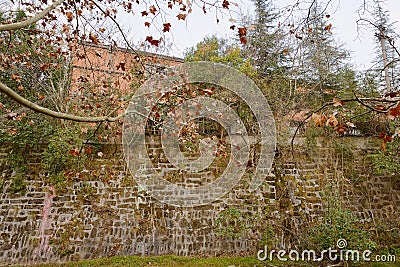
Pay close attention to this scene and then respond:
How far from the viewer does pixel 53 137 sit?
6215 mm

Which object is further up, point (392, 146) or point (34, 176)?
point (392, 146)

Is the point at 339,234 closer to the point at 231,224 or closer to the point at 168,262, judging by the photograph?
the point at 231,224

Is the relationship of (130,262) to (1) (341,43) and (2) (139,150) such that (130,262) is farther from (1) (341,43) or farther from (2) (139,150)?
(1) (341,43)

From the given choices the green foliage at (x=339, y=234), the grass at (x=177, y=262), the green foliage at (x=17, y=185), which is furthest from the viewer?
the green foliage at (x=17, y=185)

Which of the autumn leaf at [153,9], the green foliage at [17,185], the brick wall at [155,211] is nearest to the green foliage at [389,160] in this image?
the brick wall at [155,211]

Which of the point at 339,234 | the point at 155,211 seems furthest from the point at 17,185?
the point at 339,234

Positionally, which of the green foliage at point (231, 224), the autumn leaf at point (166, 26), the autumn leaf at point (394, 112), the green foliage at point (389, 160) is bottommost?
the green foliage at point (231, 224)

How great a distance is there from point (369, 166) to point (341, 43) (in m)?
3.79

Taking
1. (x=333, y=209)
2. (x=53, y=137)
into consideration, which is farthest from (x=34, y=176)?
(x=333, y=209)

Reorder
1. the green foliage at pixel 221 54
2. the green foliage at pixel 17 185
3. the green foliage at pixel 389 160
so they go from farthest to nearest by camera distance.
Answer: the green foliage at pixel 221 54 < the green foliage at pixel 17 185 < the green foliage at pixel 389 160

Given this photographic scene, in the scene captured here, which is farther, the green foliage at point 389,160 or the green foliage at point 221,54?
the green foliage at point 221,54

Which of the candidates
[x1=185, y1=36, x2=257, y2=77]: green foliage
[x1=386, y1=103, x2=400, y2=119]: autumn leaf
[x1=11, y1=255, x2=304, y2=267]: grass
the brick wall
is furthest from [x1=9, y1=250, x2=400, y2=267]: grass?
[x1=386, y1=103, x2=400, y2=119]: autumn leaf

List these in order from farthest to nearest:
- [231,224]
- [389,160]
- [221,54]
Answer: [221,54], [389,160], [231,224]

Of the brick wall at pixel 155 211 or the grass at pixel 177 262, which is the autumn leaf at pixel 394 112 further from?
the brick wall at pixel 155 211
